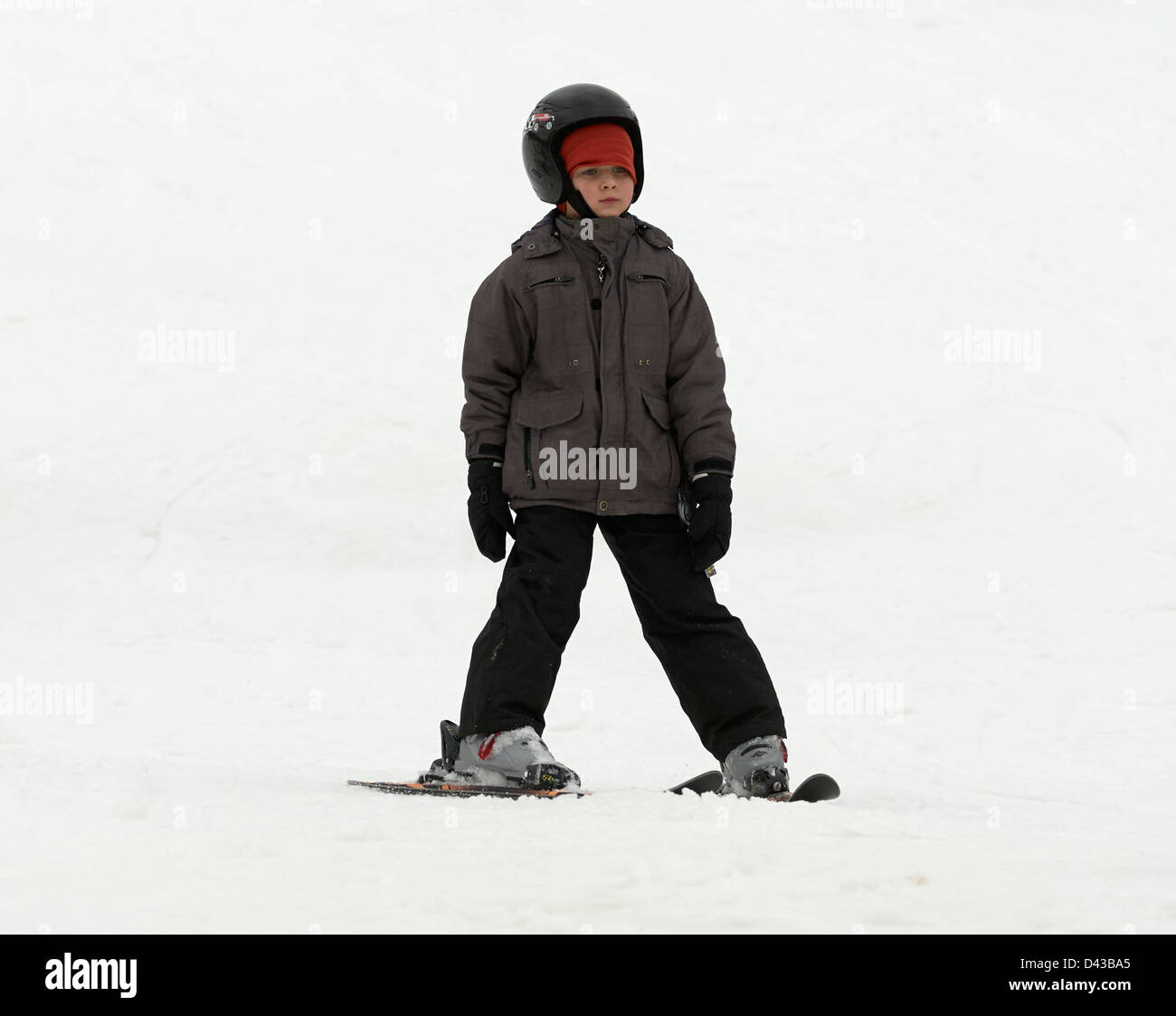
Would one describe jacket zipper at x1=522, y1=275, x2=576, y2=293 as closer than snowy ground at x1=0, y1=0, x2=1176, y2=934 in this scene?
No

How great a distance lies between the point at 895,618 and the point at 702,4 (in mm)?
12438

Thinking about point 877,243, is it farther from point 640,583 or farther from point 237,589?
point 640,583

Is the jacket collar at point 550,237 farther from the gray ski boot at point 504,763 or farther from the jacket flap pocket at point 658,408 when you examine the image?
the gray ski boot at point 504,763

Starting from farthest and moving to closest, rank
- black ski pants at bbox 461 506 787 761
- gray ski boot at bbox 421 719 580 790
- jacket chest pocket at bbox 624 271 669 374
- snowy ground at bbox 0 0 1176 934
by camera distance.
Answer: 1. jacket chest pocket at bbox 624 271 669 374
2. black ski pants at bbox 461 506 787 761
3. gray ski boot at bbox 421 719 580 790
4. snowy ground at bbox 0 0 1176 934

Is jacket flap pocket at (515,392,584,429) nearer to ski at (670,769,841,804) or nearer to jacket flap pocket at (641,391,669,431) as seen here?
jacket flap pocket at (641,391,669,431)

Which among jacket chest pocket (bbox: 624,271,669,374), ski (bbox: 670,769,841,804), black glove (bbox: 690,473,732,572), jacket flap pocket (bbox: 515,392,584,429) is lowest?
ski (bbox: 670,769,841,804)

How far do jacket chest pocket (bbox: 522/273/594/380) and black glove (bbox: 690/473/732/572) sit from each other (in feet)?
1.61

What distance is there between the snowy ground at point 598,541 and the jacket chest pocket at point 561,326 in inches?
52.0

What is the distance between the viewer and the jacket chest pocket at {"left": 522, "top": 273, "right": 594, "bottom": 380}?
164 inches

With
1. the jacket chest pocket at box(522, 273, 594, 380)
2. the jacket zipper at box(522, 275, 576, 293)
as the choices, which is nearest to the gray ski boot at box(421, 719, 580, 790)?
the jacket chest pocket at box(522, 273, 594, 380)

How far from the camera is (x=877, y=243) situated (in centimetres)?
1346

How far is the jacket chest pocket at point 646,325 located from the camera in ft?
13.8
